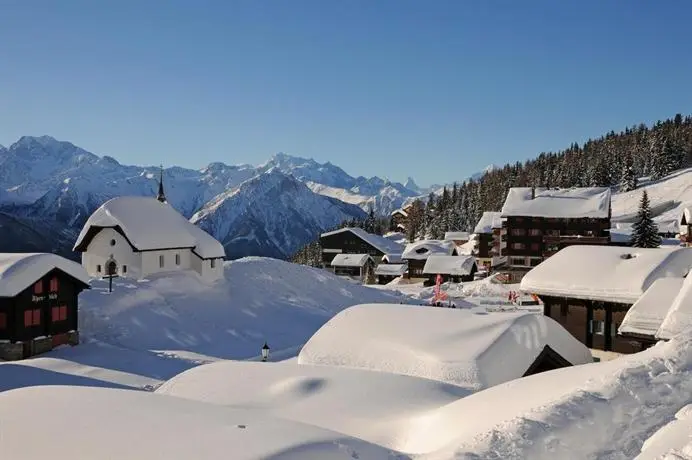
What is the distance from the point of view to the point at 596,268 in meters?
22.4

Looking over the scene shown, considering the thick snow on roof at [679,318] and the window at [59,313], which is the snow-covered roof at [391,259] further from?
the thick snow on roof at [679,318]

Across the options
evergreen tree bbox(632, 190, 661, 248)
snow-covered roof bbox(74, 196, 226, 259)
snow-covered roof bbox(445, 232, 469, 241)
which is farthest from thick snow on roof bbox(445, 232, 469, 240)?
snow-covered roof bbox(74, 196, 226, 259)

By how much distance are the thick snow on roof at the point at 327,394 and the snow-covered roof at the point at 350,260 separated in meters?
78.5

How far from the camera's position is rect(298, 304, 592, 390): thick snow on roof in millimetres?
13719

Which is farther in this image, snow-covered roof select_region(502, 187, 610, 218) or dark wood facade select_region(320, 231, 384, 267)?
dark wood facade select_region(320, 231, 384, 267)

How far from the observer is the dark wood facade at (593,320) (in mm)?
21969

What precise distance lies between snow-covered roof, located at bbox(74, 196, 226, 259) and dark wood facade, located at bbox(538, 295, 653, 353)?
77.7 ft

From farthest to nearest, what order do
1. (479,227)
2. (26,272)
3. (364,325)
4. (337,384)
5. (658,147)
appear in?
(658,147) < (479,227) < (26,272) < (364,325) < (337,384)

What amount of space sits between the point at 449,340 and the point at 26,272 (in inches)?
791

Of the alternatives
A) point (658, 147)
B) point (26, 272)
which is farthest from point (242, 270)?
point (658, 147)

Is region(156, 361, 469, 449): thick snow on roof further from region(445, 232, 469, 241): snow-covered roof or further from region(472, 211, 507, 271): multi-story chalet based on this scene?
region(445, 232, 469, 241): snow-covered roof

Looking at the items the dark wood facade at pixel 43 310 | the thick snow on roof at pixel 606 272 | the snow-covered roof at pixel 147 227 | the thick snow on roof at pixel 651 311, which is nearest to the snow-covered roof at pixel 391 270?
the snow-covered roof at pixel 147 227

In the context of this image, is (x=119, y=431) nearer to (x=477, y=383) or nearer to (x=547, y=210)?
(x=477, y=383)

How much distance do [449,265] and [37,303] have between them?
A: 170 ft
